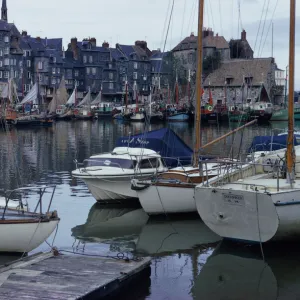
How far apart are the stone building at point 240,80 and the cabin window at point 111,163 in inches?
3259

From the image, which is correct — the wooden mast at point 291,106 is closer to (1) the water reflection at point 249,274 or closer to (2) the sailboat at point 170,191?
(1) the water reflection at point 249,274

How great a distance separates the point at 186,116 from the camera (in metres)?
97.4

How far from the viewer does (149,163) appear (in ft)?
82.4

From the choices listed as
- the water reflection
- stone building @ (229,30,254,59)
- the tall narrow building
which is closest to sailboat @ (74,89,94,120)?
the tall narrow building

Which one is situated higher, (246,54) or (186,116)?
(246,54)

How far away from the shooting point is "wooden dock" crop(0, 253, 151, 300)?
41.0ft

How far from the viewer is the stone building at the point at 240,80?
356 ft

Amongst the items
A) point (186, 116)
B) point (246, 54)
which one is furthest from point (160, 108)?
point (246, 54)

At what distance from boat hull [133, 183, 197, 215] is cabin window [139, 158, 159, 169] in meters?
3.01

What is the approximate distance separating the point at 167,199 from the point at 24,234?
6.83 m

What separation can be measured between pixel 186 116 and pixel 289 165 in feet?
259

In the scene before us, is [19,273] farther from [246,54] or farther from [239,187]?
[246,54]

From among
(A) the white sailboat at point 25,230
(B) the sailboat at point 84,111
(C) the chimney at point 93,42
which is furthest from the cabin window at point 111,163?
(C) the chimney at point 93,42

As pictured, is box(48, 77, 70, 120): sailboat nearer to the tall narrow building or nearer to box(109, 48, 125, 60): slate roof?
box(109, 48, 125, 60): slate roof
